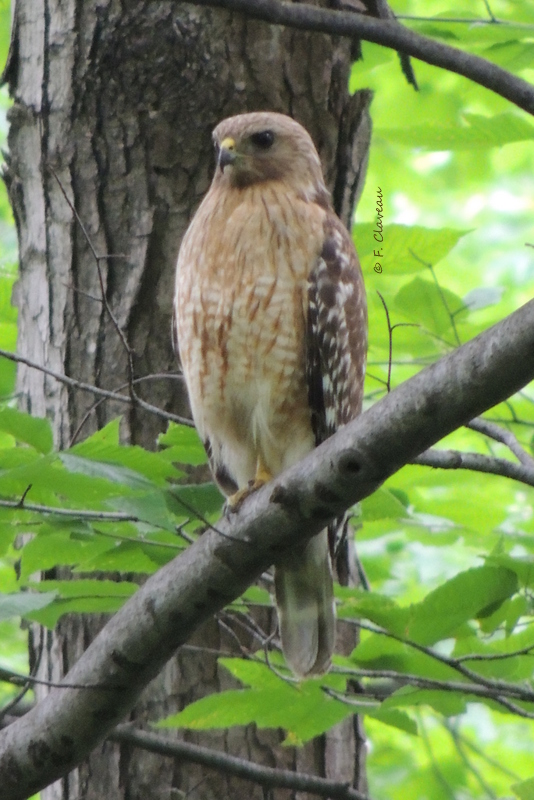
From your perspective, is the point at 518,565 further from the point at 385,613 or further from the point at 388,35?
the point at 388,35

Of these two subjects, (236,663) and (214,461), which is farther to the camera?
(214,461)

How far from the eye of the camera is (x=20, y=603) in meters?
1.92

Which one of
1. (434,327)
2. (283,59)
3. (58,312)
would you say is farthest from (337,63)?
(58,312)

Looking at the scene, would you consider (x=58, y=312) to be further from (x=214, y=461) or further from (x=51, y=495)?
(x=51, y=495)

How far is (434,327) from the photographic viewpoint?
3.11 metres

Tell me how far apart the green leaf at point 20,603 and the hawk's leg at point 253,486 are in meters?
0.80

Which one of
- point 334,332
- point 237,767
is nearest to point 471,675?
point 237,767


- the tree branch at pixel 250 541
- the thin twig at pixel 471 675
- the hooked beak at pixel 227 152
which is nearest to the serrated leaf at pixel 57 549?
the tree branch at pixel 250 541

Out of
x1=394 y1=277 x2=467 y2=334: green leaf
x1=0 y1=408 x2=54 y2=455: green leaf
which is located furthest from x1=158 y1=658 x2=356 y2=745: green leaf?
x1=394 y1=277 x2=467 y2=334: green leaf

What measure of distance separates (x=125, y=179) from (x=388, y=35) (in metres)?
1.31

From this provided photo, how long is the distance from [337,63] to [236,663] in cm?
219

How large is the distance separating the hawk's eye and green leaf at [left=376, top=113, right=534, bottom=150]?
59 centimetres

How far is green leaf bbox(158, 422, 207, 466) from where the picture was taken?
220 centimetres

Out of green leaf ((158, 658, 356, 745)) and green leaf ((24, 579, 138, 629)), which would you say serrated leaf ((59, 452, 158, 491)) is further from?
green leaf ((158, 658, 356, 745))
